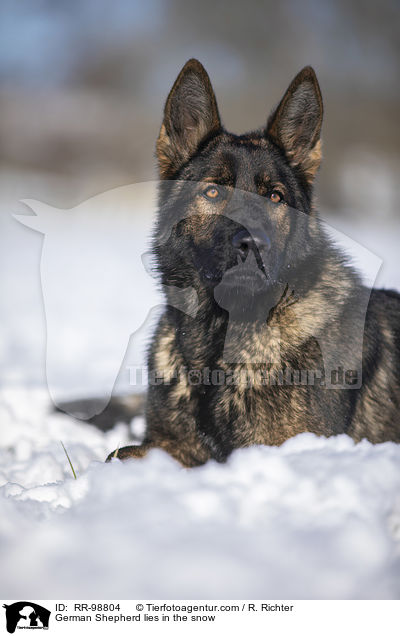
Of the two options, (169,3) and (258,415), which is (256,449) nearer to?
(258,415)

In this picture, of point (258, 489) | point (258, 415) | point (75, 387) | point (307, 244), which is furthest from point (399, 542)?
point (75, 387)

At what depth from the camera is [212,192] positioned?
2.78 metres

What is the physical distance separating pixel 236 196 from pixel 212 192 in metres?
0.14

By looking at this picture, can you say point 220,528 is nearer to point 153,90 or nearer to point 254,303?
point 254,303

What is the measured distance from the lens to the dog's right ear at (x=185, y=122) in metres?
2.79

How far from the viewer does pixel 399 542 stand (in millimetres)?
1761

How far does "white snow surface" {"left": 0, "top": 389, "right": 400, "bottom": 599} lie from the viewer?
167 centimetres

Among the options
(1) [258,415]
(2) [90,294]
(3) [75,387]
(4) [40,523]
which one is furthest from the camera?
(2) [90,294]

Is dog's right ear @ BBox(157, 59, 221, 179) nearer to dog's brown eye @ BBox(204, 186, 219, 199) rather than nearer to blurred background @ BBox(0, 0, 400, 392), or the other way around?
blurred background @ BBox(0, 0, 400, 392)

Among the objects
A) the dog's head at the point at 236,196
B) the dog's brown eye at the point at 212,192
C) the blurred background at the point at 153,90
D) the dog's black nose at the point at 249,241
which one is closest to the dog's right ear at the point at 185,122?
the dog's head at the point at 236,196

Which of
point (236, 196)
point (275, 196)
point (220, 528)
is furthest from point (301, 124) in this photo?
point (220, 528)

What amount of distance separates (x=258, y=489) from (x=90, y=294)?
477cm
